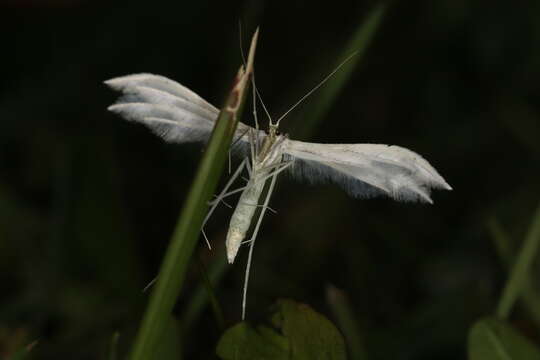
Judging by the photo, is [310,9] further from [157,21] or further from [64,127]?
[64,127]

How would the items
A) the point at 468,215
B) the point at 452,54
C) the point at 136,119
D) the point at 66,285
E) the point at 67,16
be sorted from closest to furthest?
the point at 136,119 < the point at 66,285 < the point at 468,215 < the point at 67,16 < the point at 452,54

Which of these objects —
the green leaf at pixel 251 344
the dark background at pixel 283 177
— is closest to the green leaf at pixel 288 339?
the green leaf at pixel 251 344

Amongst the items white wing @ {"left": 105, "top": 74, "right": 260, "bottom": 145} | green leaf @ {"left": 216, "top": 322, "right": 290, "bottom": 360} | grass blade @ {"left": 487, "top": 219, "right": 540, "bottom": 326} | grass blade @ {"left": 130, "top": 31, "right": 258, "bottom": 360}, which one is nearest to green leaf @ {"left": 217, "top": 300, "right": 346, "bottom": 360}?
green leaf @ {"left": 216, "top": 322, "right": 290, "bottom": 360}

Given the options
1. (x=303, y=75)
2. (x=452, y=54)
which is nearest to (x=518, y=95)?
(x=452, y=54)

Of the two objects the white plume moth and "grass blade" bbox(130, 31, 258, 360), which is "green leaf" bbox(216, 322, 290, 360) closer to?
the white plume moth

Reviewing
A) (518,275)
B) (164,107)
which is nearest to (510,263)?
(518,275)

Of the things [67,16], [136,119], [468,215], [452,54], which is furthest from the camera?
[452,54]

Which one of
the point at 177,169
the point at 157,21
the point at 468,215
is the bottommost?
the point at 468,215
